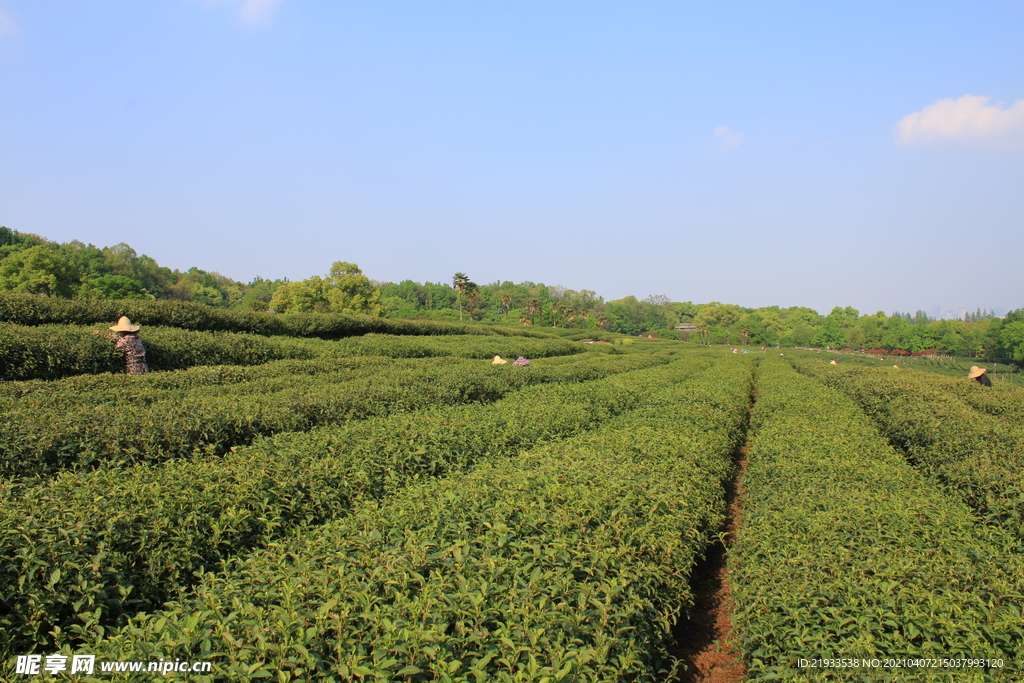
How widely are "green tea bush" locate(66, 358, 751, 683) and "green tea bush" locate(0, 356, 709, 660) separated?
348 millimetres

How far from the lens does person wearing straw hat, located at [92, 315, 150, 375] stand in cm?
1259

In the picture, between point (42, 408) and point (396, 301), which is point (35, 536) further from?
point (396, 301)

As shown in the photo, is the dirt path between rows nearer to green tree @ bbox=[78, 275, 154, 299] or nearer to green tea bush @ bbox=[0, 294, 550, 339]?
green tea bush @ bbox=[0, 294, 550, 339]

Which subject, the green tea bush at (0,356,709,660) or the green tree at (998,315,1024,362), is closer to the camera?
the green tea bush at (0,356,709,660)

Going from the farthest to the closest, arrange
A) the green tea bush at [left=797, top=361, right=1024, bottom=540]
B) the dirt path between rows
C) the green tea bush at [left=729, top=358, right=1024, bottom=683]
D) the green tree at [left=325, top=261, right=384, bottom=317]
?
the green tree at [left=325, top=261, right=384, bottom=317] < the green tea bush at [left=797, top=361, right=1024, bottom=540] < the dirt path between rows < the green tea bush at [left=729, top=358, right=1024, bottom=683]

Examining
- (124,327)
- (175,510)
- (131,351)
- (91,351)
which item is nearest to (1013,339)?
(131,351)

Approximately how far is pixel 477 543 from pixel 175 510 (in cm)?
241

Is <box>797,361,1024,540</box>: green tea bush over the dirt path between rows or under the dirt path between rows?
over

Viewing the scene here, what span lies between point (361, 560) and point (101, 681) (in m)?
1.35

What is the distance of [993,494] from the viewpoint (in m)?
5.99

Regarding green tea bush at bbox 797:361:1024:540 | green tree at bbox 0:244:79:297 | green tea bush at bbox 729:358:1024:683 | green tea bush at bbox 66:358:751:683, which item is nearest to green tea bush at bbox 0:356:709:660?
green tea bush at bbox 66:358:751:683

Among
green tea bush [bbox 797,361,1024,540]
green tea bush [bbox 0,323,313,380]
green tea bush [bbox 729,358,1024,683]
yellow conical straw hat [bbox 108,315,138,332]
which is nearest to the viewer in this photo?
green tea bush [bbox 729,358,1024,683]

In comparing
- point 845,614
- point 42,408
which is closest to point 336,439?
point 42,408

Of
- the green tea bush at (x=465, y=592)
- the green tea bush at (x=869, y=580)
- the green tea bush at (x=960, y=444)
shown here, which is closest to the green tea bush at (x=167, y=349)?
the green tea bush at (x=465, y=592)
